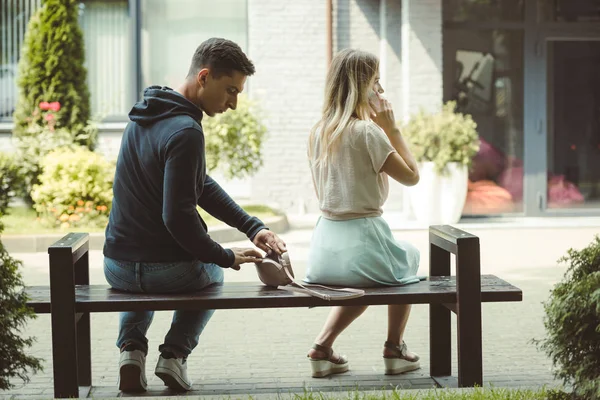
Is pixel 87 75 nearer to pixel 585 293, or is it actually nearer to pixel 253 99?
pixel 253 99

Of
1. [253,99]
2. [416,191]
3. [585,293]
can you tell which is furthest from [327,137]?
[253,99]

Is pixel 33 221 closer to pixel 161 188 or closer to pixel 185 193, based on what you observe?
pixel 161 188

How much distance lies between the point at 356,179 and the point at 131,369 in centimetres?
145

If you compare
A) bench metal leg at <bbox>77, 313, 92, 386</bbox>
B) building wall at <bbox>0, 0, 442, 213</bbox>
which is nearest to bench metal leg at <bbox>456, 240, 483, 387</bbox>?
bench metal leg at <bbox>77, 313, 92, 386</bbox>

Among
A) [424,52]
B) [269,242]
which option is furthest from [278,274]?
[424,52]

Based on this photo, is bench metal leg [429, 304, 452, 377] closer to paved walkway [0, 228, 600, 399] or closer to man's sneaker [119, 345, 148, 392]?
paved walkway [0, 228, 600, 399]

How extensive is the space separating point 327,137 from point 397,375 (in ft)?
4.46

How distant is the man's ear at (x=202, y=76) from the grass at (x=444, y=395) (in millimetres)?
1500

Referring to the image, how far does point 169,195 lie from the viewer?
14.6ft

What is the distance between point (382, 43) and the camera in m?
15.9

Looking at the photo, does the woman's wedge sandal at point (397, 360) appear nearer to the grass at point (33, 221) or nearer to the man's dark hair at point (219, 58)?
the man's dark hair at point (219, 58)

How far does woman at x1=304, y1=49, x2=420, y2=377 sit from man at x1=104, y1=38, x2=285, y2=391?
43 centimetres

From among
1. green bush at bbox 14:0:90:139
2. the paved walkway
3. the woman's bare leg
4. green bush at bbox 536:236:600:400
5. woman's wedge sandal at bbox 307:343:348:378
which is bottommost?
the paved walkway

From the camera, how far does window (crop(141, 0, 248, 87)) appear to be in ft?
53.3
